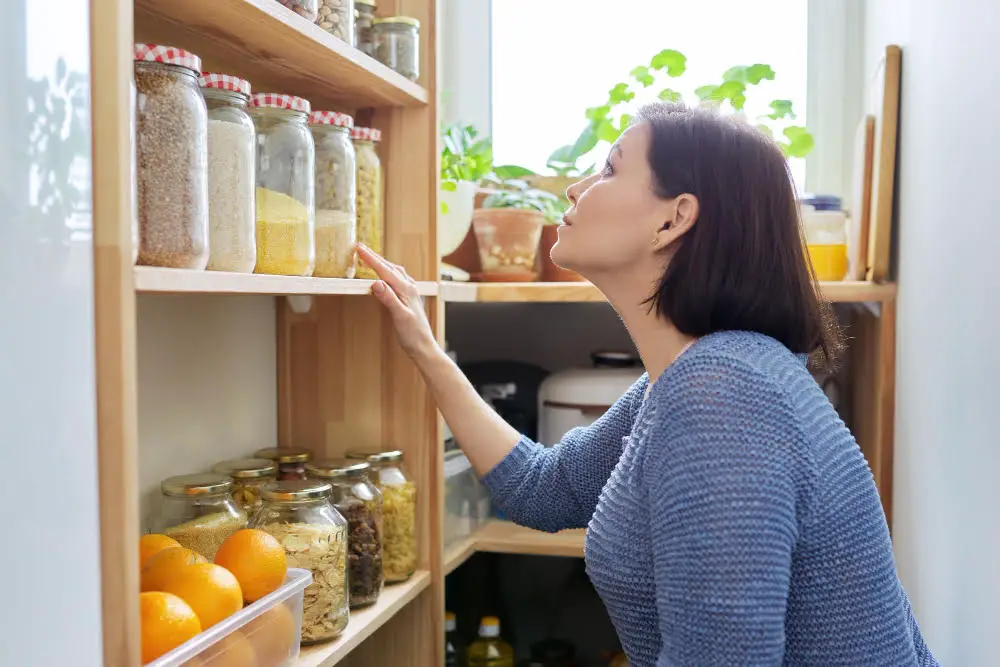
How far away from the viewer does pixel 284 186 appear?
3.31 feet

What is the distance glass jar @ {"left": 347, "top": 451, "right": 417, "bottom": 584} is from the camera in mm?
1317

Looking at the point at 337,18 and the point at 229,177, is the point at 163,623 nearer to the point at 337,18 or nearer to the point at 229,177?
the point at 229,177

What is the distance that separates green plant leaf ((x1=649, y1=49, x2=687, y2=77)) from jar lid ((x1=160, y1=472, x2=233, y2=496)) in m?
1.31

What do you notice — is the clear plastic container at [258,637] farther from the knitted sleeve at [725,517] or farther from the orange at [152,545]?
the knitted sleeve at [725,517]

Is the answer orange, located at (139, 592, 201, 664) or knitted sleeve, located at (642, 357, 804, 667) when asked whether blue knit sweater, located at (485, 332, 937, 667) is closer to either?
knitted sleeve, located at (642, 357, 804, 667)

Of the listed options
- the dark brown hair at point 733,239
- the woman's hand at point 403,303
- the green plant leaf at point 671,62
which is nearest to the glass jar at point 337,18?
the woman's hand at point 403,303

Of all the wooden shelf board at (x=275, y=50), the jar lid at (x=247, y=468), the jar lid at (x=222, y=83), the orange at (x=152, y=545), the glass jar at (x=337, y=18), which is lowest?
the orange at (x=152, y=545)

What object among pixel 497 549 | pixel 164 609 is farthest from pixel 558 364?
pixel 164 609

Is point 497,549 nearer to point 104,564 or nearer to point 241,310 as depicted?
point 241,310

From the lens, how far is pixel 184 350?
4.11 ft

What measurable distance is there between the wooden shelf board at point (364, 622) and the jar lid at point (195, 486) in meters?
0.20

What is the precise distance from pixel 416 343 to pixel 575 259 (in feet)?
0.94

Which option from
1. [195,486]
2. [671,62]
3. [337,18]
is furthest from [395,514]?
[671,62]

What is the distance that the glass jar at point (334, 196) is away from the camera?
1106 mm
